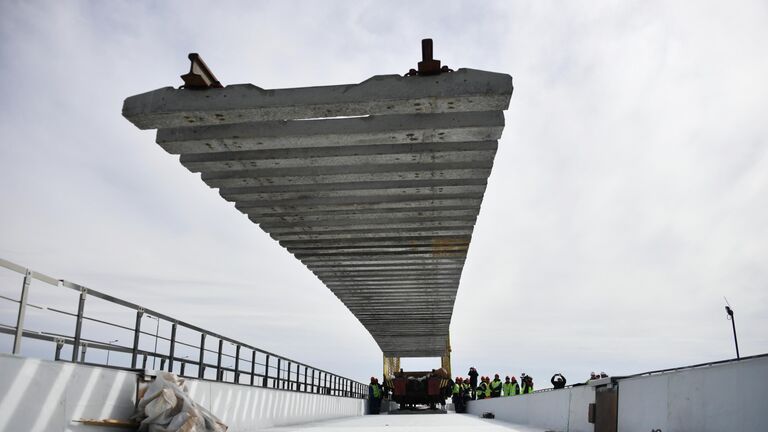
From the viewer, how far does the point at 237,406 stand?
1023 centimetres

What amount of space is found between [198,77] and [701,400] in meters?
6.82

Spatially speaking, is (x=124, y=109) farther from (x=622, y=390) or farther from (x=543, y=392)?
(x=543, y=392)

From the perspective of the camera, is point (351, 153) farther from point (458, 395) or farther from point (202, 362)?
point (458, 395)

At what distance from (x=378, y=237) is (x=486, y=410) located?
1293cm

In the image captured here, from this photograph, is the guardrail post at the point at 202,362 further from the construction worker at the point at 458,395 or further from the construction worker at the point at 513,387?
the construction worker at the point at 458,395

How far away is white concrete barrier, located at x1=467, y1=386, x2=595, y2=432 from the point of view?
10.2 m

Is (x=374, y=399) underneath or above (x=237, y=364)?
underneath

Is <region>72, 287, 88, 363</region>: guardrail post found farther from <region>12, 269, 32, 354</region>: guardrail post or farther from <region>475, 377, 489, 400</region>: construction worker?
<region>475, 377, 489, 400</region>: construction worker

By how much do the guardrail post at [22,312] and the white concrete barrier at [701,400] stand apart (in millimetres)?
6322

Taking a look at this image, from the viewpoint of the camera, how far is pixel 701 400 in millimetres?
6035

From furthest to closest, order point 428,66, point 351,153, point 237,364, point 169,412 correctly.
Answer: point 237,364 < point 351,153 < point 428,66 < point 169,412

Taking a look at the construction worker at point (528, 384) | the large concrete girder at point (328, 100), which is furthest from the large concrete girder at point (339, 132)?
the construction worker at point (528, 384)

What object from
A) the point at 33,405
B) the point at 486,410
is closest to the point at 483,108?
the point at 33,405

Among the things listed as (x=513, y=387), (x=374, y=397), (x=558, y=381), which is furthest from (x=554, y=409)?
(x=374, y=397)
